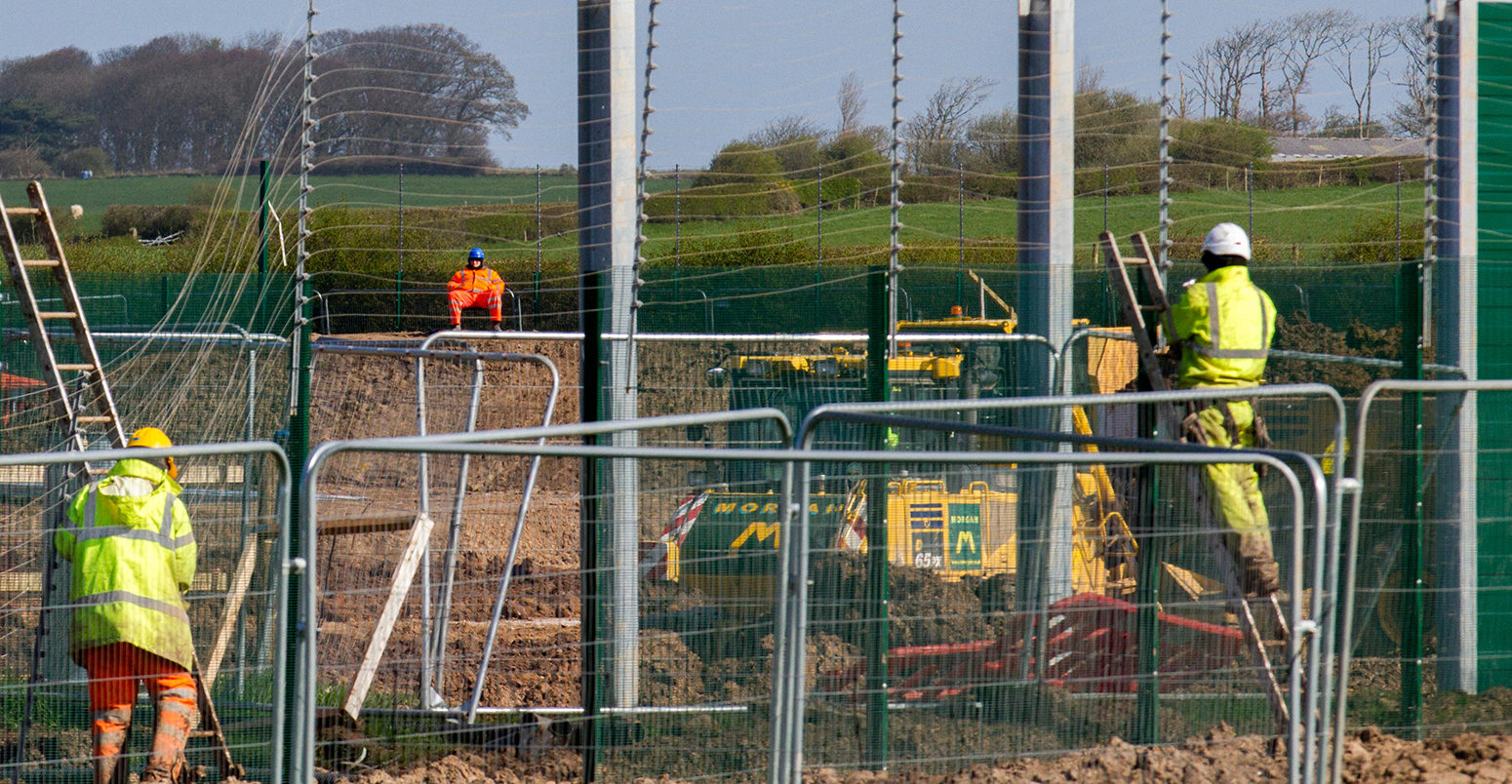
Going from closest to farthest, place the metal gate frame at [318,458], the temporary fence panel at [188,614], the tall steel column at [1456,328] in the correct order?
the metal gate frame at [318,458]
the temporary fence panel at [188,614]
the tall steel column at [1456,328]

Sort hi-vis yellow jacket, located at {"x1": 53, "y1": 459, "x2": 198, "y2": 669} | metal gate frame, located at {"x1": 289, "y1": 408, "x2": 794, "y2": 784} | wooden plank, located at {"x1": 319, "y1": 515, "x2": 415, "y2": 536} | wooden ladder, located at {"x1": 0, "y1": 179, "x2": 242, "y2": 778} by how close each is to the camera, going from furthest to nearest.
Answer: wooden plank, located at {"x1": 319, "y1": 515, "x2": 415, "y2": 536} → wooden ladder, located at {"x1": 0, "y1": 179, "x2": 242, "y2": 778} → hi-vis yellow jacket, located at {"x1": 53, "y1": 459, "x2": 198, "y2": 669} → metal gate frame, located at {"x1": 289, "y1": 408, "x2": 794, "y2": 784}

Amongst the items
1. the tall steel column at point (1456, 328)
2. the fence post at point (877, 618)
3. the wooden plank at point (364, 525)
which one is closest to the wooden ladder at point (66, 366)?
the wooden plank at point (364, 525)

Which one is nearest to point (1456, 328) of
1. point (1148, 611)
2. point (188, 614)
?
point (1148, 611)

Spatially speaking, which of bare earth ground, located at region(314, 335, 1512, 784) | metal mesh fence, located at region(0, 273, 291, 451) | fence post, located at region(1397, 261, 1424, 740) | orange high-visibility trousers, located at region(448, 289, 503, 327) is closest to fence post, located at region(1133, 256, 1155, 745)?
bare earth ground, located at region(314, 335, 1512, 784)

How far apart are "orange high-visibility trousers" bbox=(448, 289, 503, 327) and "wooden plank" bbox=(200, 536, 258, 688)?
16.6 meters

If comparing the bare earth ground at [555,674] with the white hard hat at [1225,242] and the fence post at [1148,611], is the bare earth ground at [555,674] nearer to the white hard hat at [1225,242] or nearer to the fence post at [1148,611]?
the fence post at [1148,611]

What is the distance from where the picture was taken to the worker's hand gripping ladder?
4438 millimetres

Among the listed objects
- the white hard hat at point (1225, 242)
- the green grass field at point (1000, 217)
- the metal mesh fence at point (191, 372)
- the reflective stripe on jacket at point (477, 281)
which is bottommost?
the metal mesh fence at point (191, 372)

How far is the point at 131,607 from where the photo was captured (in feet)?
18.0

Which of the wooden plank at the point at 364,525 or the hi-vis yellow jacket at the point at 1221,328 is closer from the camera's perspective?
the wooden plank at the point at 364,525

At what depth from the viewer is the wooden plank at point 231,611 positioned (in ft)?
18.7

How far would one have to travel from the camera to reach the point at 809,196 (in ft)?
99.7

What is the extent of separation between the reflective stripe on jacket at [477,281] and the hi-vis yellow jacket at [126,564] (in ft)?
57.1

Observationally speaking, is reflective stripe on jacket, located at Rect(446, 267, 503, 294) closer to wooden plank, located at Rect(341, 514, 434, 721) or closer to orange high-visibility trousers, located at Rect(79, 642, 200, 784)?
wooden plank, located at Rect(341, 514, 434, 721)
